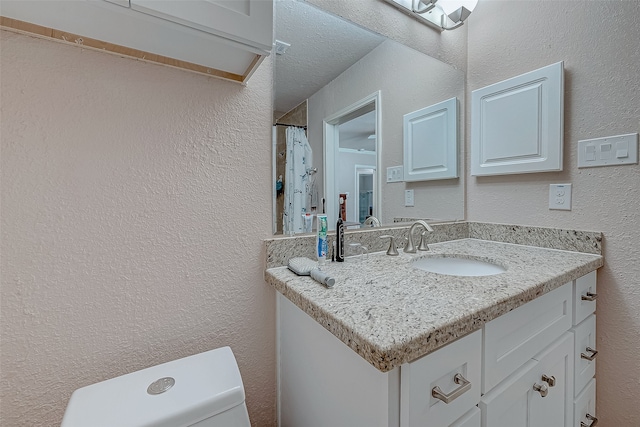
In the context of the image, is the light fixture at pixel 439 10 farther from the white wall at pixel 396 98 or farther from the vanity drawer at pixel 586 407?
the vanity drawer at pixel 586 407

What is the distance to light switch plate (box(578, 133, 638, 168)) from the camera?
98 cm

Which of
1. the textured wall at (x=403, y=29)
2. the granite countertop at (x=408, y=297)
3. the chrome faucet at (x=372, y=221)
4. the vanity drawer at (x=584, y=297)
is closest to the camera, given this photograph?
the granite countertop at (x=408, y=297)

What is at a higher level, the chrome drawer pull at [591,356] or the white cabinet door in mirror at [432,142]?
the white cabinet door in mirror at [432,142]

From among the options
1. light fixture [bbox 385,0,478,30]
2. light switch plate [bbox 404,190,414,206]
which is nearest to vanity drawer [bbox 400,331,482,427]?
light switch plate [bbox 404,190,414,206]

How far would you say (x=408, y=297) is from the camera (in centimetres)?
66

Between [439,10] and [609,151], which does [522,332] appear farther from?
[439,10]

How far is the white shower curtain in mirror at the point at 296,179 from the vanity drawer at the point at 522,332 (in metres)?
0.67

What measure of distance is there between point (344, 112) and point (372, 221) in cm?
49

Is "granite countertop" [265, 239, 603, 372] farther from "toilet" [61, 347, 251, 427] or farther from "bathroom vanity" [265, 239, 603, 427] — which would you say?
"toilet" [61, 347, 251, 427]

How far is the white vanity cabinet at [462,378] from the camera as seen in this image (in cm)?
A: 52

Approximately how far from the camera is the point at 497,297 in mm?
643

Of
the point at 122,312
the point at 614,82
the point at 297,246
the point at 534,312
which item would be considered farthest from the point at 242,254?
the point at 614,82

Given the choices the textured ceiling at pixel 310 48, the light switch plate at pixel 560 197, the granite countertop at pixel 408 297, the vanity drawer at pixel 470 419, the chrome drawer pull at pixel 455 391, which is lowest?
the vanity drawer at pixel 470 419

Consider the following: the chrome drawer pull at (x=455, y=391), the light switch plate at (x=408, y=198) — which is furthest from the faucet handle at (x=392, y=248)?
the chrome drawer pull at (x=455, y=391)
